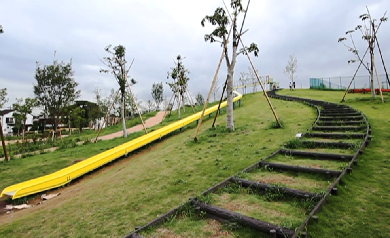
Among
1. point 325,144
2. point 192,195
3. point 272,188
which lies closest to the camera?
point 272,188

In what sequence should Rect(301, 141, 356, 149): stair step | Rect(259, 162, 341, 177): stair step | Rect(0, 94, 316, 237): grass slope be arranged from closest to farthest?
Rect(0, 94, 316, 237): grass slope → Rect(259, 162, 341, 177): stair step → Rect(301, 141, 356, 149): stair step

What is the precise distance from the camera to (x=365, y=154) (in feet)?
19.9

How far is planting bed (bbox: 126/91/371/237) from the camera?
3.46m

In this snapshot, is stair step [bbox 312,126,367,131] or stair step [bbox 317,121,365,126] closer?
stair step [bbox 312,126,367,131]

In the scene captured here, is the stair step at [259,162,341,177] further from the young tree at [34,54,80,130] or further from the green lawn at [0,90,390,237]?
the young tree at [34,54,80,130]

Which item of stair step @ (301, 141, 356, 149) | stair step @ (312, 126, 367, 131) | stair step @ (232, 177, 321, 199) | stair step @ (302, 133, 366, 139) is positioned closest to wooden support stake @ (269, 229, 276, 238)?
stair step @ (232, 177, 321, 199)

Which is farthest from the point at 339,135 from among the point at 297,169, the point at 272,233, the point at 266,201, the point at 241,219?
the point at 272,233

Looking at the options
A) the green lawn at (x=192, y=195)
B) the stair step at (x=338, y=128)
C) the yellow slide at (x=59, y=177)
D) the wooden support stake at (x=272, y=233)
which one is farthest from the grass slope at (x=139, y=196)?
the wooden support stake at (x=272, y=233)

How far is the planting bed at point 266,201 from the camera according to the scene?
346 centimetres

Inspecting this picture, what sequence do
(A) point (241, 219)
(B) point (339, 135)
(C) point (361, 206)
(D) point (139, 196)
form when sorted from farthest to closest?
(B) point (339, 135), (D) point (139, 196), (C) point (361, 206), (A) point (241, 219)

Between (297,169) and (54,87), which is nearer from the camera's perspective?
(297,169)

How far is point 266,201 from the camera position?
13.9 feet

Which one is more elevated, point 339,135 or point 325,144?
point 339,135

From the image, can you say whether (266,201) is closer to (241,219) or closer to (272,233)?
(241,219)
